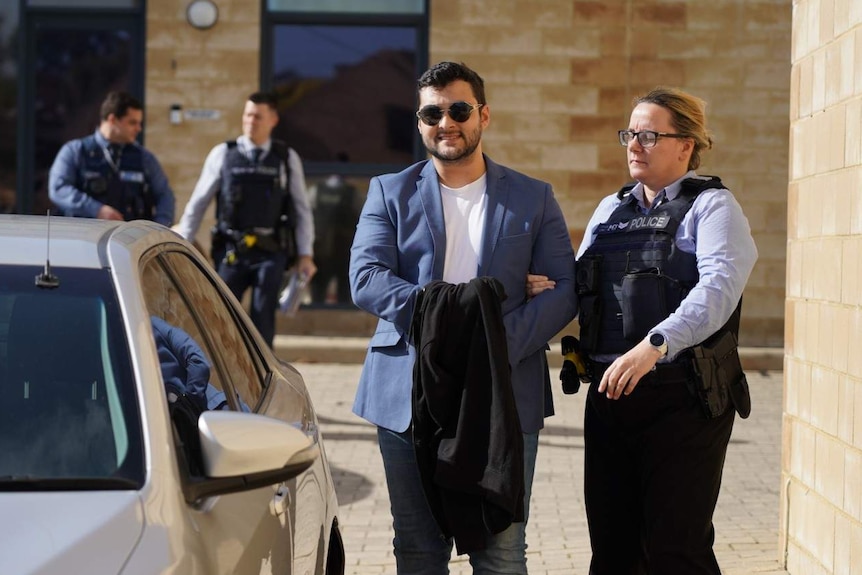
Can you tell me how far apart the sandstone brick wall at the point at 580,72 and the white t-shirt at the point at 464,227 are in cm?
896

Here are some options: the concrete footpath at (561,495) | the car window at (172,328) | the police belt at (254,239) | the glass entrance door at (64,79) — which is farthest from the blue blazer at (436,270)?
the glass entrance door at (64,79)

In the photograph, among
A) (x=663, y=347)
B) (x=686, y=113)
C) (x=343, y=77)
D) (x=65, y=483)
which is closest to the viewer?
(x=65, y=483)

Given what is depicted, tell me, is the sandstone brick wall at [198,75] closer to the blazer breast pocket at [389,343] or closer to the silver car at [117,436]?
the blazer breast pocket at [389,343]

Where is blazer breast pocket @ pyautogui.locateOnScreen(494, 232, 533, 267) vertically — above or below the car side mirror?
above

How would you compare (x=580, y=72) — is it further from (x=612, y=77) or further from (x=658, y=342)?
(x=658, y=342)

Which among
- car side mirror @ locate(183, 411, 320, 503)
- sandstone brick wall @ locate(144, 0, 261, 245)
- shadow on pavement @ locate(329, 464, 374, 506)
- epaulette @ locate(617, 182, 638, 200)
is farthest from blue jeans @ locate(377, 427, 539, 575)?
sandstone brick wall @ locate(144, 0, 261, 245)

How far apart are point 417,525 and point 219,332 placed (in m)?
0.87

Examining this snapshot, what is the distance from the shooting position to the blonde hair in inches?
180

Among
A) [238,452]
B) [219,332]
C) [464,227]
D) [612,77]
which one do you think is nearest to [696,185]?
[464,227]

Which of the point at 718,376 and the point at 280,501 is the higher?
the point at 718,376

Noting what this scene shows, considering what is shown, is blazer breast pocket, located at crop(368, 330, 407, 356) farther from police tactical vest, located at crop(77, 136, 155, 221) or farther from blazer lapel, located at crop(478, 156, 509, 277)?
police tactical vest, located at crop(77, 136, 155, 221)

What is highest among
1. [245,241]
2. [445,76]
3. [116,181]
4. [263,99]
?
[263,99]

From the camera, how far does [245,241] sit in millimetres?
9438

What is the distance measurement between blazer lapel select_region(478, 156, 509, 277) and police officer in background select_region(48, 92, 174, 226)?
4.83 meters
